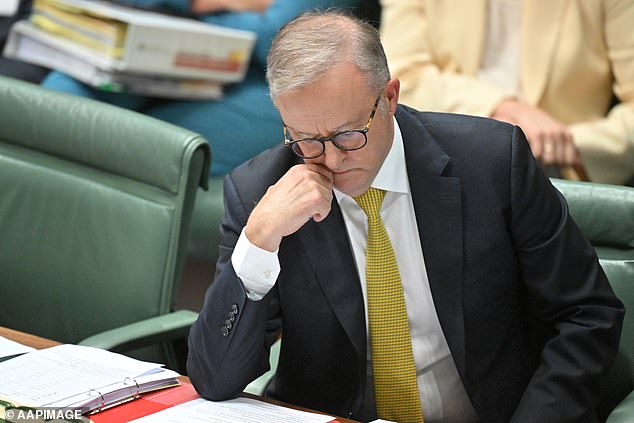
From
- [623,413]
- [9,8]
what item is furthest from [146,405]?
[9,8]

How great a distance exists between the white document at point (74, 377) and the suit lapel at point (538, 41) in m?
1.44

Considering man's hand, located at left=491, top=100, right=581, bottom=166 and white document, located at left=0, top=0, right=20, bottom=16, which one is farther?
white document, located at left=0, top=0, right=20, bottom=16

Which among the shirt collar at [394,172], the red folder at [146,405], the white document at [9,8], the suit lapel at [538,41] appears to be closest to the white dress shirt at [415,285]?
the shirt collar at [394,172]

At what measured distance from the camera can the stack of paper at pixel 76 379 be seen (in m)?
1.61

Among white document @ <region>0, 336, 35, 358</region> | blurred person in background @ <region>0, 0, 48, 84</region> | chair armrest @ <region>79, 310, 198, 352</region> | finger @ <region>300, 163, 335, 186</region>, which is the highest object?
finger @ <region>300, 163, 335, 186</region>

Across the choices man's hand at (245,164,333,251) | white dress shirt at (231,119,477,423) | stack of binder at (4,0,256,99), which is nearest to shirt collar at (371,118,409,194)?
white dress shirt at (231,119,477,423)

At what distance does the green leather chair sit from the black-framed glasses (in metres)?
0.46

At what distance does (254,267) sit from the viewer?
1735 mm

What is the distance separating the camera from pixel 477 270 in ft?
5.96

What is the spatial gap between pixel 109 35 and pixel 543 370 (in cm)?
213

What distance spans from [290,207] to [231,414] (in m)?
0.34

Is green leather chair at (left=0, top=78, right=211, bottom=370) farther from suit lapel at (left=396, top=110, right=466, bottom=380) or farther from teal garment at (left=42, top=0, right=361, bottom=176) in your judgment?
teal garment at (left=42, top=0, right=361, bottom=176)

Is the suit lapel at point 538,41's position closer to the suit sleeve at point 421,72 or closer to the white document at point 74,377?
the suit sleeve at point 421,72

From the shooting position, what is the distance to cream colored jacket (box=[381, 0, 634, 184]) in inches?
106
